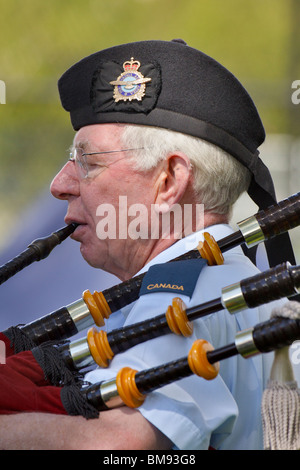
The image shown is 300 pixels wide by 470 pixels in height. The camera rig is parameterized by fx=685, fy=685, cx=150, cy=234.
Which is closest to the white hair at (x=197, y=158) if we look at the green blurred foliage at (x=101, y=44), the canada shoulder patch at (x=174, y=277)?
the canada shoulder patch at (x=174, y=277)

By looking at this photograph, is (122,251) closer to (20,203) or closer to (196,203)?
(196,203)

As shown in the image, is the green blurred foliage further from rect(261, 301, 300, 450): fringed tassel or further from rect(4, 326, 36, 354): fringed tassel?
rect(261, 301, 300, 450): fringed tassel

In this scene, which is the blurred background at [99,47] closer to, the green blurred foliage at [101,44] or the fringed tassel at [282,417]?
the green blurred foliage at [101,44]

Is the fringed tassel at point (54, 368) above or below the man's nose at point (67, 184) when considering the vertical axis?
below

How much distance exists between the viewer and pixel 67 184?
8.24ft

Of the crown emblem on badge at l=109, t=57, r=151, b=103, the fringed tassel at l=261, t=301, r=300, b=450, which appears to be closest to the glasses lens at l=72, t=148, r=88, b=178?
the crown emblem on badge at l=109, t=57, r=151, b=103

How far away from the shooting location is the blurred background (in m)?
4.82

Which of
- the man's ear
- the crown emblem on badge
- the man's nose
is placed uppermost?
the crown emblem on badge

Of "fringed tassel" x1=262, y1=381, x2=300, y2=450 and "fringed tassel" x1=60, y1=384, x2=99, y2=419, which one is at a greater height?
"fringed tassel" x1=60, y1=384, x2=99, y2=419

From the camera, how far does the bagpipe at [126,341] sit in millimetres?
1552

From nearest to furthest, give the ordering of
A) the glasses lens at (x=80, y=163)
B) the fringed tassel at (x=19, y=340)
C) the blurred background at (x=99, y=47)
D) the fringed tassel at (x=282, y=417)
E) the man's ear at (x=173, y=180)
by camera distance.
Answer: the fringed tassel at (x=282, y=417)
the fringed tassel at (x=19, y=340)
the man's ear at (x=173, y=180)
the glasses lens at (x=80, y=163)
the blurred background at (x=99, y=47)

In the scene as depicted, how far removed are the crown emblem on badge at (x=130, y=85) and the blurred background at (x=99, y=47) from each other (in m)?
1.84

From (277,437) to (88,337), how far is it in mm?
608

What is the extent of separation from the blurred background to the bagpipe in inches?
82.3
